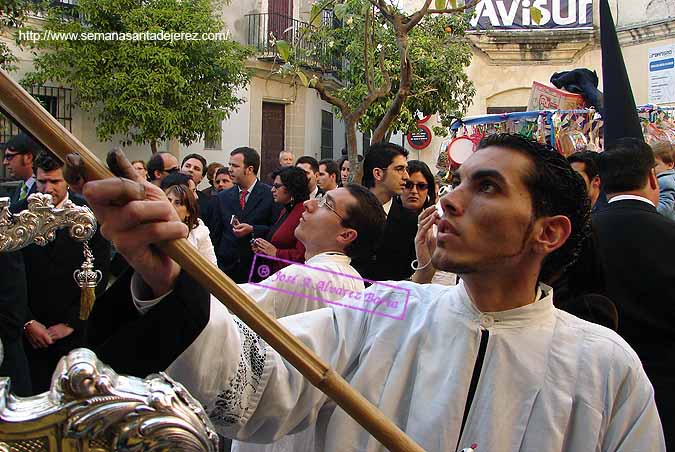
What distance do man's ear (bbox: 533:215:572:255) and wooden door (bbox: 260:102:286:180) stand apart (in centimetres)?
1730

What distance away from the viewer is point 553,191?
184 centimetres

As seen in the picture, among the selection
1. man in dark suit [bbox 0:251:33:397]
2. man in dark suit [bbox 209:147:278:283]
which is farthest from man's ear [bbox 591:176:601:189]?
man in dark suit [bbox 0:251:33:397]

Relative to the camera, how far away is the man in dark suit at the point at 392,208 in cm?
449

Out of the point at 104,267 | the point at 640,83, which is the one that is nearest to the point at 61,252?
the point at 104,267

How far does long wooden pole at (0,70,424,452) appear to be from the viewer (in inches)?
36.5

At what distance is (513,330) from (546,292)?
19 cm

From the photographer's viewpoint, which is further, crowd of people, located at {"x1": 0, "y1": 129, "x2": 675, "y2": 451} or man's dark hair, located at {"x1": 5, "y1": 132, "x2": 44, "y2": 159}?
man's dark hair, located at {"x1": 5, "y1": 132, "x2": 44, "y2": 159}

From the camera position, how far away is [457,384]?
5.52ft

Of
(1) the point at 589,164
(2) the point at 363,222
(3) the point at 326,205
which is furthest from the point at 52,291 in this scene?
(1) the point at 589,164

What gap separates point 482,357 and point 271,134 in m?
18.1

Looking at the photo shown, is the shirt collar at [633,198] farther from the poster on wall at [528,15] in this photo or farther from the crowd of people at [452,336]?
the poster on wall at [528,15]

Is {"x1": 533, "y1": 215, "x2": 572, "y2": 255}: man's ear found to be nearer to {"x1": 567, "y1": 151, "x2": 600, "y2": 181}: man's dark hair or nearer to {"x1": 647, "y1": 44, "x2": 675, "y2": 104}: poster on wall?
{"x1": 567, "y1": 151, "x2": 600, "y2": 181}: man's dark hair

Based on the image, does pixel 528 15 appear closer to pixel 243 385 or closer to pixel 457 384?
pixel 457 384

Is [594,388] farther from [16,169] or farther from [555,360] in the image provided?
[16,169]
